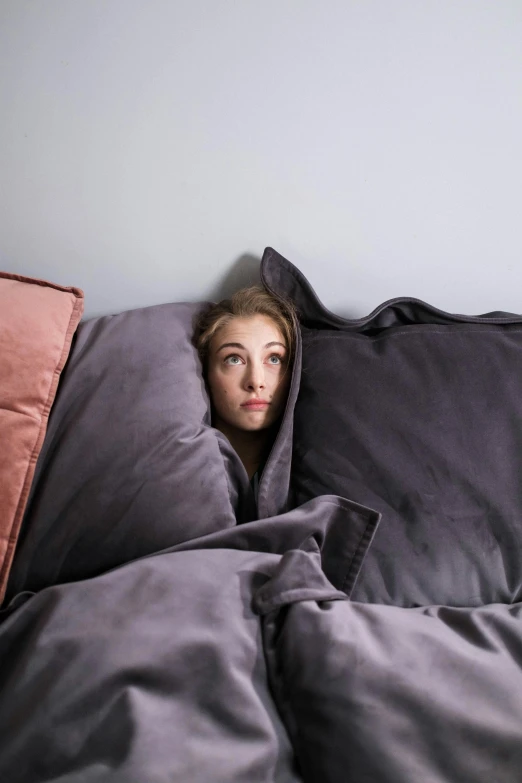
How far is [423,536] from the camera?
1.04 metres

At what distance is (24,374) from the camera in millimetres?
1030

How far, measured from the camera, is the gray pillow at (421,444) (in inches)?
40.8

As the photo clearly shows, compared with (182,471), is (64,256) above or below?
above

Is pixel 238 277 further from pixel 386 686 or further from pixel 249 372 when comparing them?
pixel 386 686

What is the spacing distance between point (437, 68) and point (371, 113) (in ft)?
0.50

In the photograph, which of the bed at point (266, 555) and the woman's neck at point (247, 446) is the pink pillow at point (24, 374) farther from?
the woman's neck at point (247, 446)

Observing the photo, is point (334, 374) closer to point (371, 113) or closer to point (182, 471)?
point (182, 471)

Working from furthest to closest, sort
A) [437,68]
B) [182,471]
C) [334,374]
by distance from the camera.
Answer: [437,68]
[334,374]
[182,471]

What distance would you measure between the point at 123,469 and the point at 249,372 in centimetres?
29

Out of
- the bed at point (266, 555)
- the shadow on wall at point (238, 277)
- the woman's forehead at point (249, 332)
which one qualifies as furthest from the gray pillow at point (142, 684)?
the shadow on wall at point (238, 277)

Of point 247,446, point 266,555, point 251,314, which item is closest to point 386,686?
point 266,555

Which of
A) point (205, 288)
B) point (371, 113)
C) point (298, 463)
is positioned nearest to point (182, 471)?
point (298, 463)

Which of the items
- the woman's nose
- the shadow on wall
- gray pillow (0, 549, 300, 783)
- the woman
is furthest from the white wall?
gray pillow (0, 549, 300, 783)

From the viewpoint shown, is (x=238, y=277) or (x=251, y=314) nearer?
(x=251, y=314)
